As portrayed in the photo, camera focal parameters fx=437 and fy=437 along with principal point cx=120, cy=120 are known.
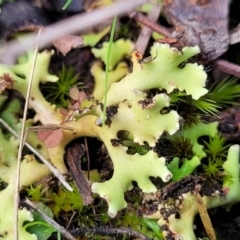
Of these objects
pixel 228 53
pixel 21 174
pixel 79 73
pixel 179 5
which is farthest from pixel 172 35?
pixel 21 174

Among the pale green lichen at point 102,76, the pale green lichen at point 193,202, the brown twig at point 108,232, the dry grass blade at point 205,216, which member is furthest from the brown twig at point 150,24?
the brown twig at point 108,232

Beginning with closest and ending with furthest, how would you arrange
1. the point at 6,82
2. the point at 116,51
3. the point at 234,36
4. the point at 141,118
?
1. the point at 141,118
2. the point at 6,82
3. the point at 234,36
4. the point at 116,51

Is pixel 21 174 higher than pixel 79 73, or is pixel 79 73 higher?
pixel 79 73

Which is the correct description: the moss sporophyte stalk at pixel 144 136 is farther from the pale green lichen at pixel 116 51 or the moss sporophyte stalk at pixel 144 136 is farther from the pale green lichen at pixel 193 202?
the pale green lichen at pixel 116 51

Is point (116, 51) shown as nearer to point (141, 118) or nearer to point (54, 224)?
point (141, 118)

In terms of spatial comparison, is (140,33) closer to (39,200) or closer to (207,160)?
(207,160)

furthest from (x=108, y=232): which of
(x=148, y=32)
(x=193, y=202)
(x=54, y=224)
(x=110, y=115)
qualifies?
(x=148, y=32)
